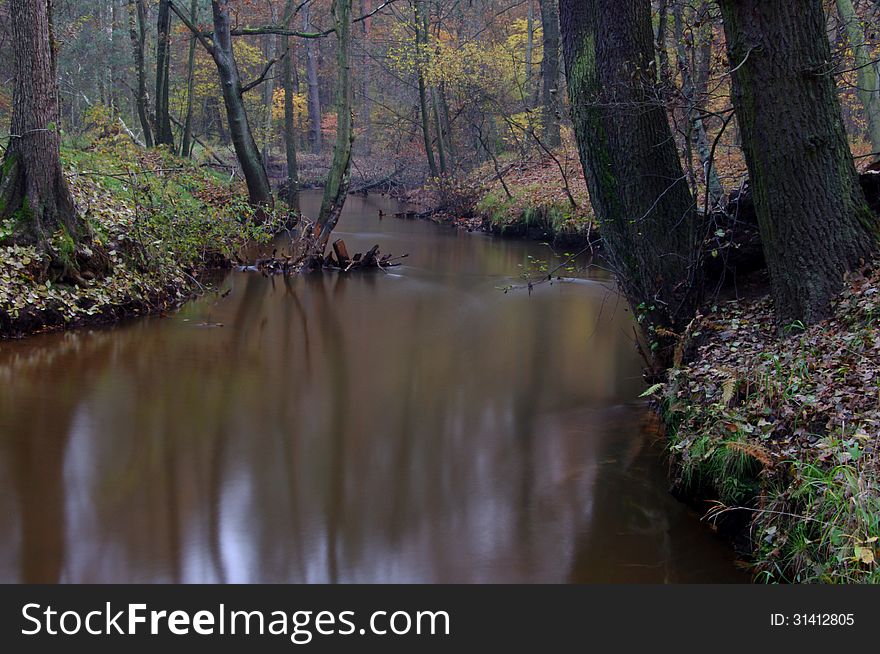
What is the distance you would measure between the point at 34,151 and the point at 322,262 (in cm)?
788

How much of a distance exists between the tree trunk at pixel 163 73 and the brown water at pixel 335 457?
44.7 feet

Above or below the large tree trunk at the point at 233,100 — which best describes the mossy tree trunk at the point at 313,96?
above

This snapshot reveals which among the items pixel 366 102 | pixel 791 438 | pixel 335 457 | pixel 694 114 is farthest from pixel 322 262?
pixel 366 102

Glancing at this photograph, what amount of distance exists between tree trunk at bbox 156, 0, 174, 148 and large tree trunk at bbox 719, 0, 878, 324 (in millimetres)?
19929

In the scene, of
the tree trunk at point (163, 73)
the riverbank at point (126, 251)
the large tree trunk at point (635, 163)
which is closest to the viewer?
the large tree trunk at point (635, 163)

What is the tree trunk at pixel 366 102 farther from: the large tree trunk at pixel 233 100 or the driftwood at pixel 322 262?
the driftwood at pixel 322 262

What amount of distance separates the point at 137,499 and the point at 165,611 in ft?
5.94

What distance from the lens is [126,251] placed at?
11.9 m

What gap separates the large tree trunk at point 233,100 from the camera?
1892 centimetres

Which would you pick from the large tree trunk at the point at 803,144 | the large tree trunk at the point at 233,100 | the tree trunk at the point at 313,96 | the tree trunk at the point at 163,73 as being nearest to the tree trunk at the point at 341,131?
the large tree trunk at the point at 233,100

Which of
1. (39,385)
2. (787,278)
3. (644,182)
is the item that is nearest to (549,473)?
(787,278)

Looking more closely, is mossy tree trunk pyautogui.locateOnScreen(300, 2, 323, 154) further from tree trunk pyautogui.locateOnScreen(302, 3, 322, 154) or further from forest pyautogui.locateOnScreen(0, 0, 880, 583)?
forest pyautogui.locateOnScreen(0, 0, 880, 583)

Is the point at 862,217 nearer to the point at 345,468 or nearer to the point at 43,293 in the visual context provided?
the point at 345,468

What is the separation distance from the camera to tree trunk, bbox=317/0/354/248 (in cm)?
1689
